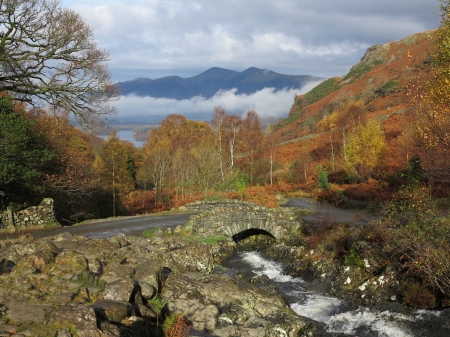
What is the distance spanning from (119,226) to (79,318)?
1599cm

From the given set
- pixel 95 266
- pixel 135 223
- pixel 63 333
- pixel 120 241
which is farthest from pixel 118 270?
pixel 135 223

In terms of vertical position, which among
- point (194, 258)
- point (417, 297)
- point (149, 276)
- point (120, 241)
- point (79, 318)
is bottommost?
point (417, 297)

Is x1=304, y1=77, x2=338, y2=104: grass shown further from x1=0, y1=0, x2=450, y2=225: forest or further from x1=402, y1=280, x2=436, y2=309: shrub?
x1=402, y1=280, x2=436, y2=309: shrub

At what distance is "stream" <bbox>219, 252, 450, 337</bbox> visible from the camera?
13125 millimetres

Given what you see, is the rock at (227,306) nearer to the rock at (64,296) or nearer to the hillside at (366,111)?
the rock at (64,296)

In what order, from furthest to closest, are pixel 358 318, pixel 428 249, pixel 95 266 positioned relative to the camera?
pixel 428 249 → pixel 358 318 → pixel 95 266

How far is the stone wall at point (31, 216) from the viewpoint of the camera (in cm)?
2233

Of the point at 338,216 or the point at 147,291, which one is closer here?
the point at 147,291

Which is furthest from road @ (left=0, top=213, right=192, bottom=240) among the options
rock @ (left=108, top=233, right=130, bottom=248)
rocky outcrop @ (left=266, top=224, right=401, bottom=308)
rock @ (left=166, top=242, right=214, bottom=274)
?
rocky outcrop @ (left=266, top=224, right=401, bottom=308)

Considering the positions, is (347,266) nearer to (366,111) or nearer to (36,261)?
(36,261)

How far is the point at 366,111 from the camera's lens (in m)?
79.9

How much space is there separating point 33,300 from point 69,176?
18.0 metres

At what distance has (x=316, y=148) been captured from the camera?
68062mm

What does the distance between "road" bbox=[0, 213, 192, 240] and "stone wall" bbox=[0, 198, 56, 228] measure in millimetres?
1463
